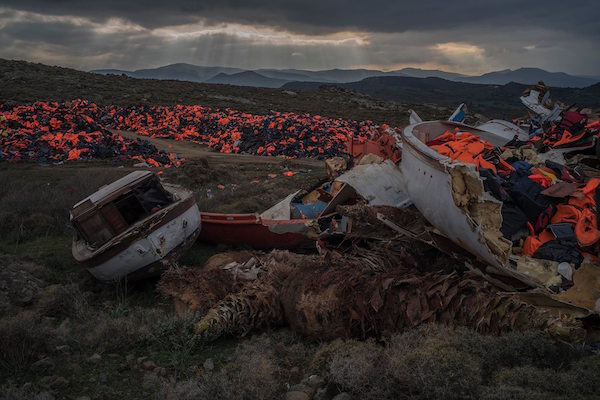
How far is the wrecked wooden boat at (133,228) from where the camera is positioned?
6.27m

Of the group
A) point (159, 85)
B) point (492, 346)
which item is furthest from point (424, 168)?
point (159, 85)

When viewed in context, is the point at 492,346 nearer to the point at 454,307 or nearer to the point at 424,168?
the point at 454,307

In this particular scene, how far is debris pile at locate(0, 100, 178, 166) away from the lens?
704 inches

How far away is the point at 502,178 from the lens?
15.1 ft

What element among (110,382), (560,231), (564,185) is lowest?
(110,382)

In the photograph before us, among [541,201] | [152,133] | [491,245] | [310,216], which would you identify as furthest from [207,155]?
[491,245]

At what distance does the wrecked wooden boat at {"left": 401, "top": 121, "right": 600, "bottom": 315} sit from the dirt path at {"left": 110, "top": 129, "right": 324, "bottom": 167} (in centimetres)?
1474

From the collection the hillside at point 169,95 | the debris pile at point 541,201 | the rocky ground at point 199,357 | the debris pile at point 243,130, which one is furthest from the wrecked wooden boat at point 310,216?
the hillside at point 169,95

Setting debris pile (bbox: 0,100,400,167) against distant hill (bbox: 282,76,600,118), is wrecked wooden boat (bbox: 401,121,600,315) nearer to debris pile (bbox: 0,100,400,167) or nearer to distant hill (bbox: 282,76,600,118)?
debris pile (bbox: 0,100,400,167)

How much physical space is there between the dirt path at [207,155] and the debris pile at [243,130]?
0.77 metres

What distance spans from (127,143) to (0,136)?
502cm

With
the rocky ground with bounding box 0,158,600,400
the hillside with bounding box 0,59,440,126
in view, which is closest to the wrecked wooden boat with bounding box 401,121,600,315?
the rocky ground with bounding box 0,158,600,400

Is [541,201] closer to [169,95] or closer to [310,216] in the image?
[310,216]

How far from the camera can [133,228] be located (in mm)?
6328
